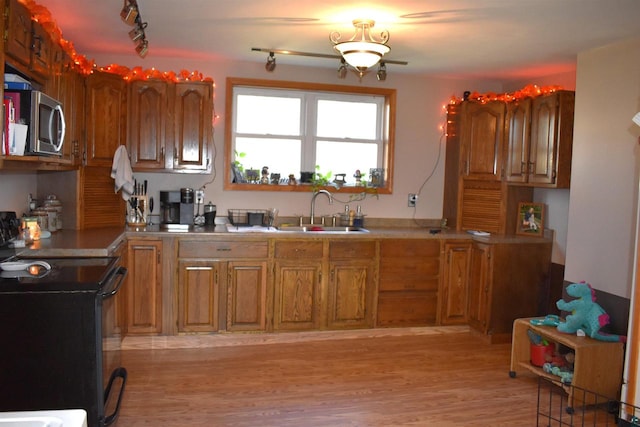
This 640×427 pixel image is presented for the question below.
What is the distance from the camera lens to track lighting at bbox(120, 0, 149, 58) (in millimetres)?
2789

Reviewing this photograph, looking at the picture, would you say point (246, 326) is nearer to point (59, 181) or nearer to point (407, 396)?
point (407, 396)

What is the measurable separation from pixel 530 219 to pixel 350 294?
1.77 m

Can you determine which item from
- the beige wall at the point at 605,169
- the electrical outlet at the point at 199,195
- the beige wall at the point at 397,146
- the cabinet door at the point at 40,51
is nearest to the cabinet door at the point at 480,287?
the beige wall at the point at 605,169

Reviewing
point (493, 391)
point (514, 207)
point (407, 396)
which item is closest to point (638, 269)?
point (493, 391)

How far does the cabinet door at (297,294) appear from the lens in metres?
4.42

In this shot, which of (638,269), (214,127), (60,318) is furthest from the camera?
(214,127)

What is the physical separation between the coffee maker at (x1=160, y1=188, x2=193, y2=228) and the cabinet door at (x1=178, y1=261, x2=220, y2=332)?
0.51 metres

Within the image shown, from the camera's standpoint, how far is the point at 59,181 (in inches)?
163

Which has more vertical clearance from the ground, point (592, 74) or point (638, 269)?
point (592, 74)

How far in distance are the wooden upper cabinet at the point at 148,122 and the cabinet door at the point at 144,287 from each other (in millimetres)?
719

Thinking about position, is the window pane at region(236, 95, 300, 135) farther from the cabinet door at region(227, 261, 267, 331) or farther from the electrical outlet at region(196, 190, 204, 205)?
the cabinet door at region(227, 261, 267, 331)

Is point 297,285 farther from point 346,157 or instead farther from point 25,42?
point 25,42

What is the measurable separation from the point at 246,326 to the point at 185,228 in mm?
933

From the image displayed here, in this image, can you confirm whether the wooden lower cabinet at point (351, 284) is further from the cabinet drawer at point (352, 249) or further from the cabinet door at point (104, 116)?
the cabinet door at point (104, 116)
